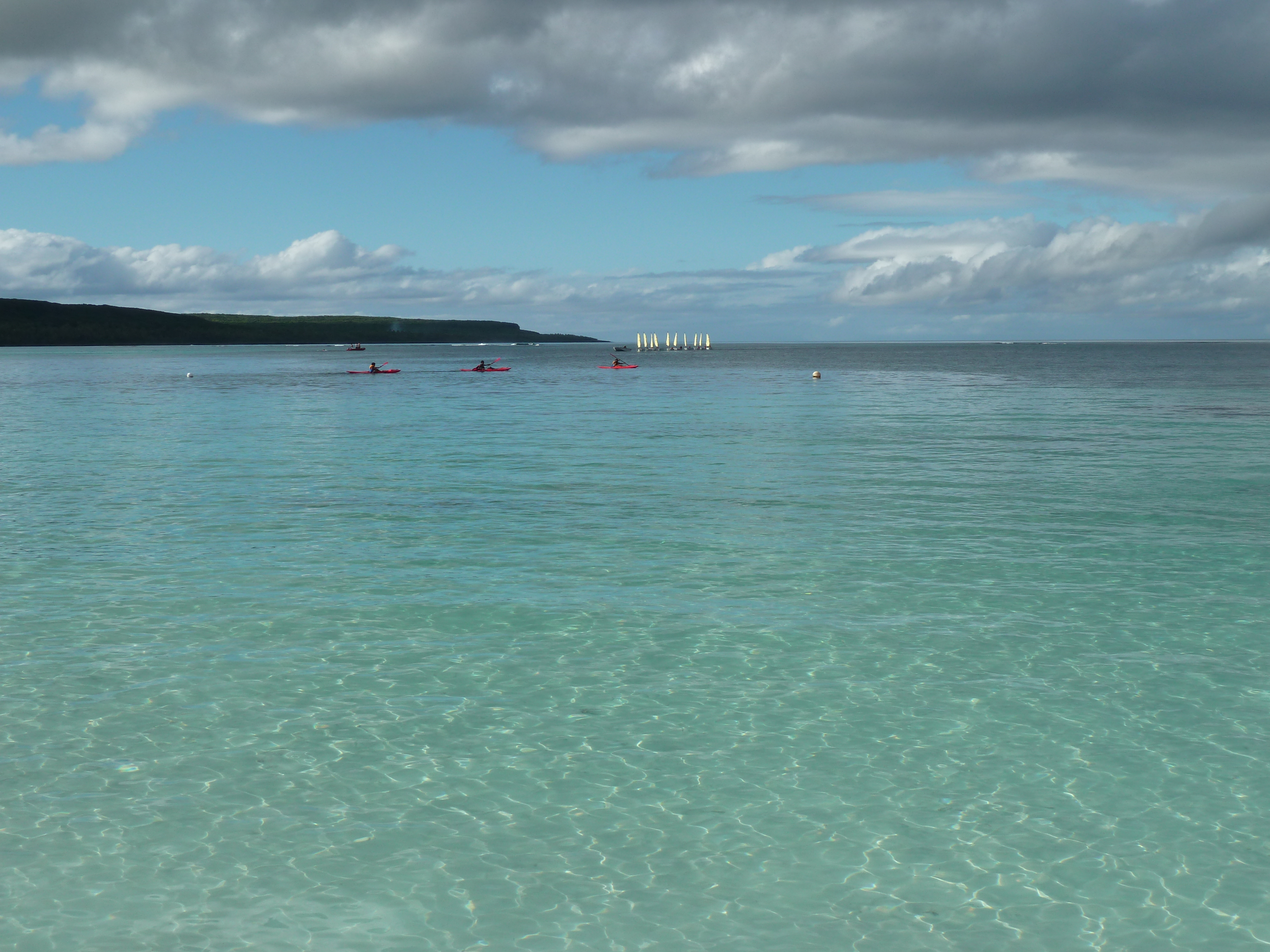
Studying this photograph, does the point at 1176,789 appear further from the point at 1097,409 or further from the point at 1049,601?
the point at 1097,409

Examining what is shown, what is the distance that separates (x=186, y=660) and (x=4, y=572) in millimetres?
7347

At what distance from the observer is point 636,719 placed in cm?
1219

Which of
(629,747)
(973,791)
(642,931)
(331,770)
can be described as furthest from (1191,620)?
(331,770)

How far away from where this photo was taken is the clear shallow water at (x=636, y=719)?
8.44m

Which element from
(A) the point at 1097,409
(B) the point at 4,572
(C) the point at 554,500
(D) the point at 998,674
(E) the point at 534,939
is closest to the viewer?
(E) the point at 534,939

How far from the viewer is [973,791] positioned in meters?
10.3

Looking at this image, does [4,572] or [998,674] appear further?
[4,572]

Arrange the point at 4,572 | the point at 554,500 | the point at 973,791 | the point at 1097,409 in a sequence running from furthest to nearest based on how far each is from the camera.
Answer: the point at 1097,409 < the point at 554,500 < the point at 4,572 < the point at 973,791

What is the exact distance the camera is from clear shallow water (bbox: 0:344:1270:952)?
8.44m

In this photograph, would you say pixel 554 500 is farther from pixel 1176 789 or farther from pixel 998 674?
pixel 1176 789

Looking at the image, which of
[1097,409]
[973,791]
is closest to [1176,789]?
[973,791]

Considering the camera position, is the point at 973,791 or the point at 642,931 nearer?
the point at 642,931

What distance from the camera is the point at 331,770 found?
10727mm

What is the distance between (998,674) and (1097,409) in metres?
54.8
